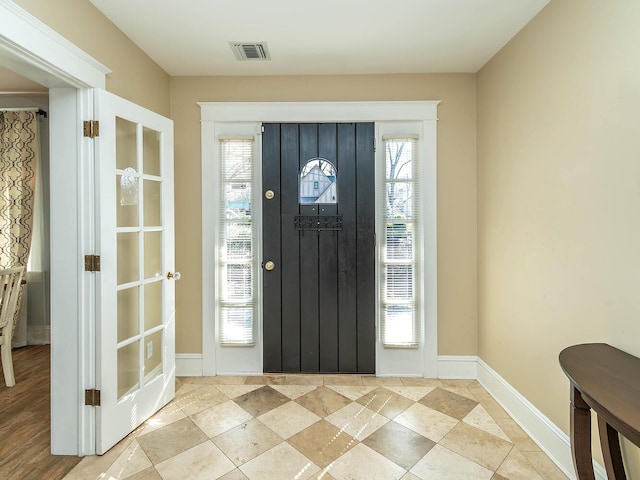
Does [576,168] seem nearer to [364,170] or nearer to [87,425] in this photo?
[364,170]

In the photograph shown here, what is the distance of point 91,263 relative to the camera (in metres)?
1.78

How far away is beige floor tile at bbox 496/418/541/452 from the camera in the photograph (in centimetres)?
184

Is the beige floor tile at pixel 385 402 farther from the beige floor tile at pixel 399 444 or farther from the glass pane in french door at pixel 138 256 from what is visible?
the glass pane in french door at pixel 138 256

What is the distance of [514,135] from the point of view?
83.2 inches

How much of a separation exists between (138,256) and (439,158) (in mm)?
2383

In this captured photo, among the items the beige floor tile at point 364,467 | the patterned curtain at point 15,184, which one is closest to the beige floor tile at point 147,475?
the beige floor tile at point 364,467

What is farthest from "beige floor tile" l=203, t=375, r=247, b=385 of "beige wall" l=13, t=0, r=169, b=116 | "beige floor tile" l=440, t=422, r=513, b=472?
"beige wall" l=13, t=0, r=169, b=116

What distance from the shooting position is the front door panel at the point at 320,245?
8.66 feet

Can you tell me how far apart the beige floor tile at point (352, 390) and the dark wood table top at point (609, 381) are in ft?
4.74

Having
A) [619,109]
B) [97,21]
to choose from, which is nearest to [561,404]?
[619,109]

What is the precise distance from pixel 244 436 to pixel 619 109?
256 centimetres

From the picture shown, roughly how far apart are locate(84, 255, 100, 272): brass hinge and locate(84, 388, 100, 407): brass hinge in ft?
2.24

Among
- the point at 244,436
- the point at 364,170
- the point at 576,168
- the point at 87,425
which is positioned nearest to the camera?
the point at 576,168

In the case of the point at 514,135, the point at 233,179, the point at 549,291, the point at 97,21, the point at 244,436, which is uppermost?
the point at 97,21
